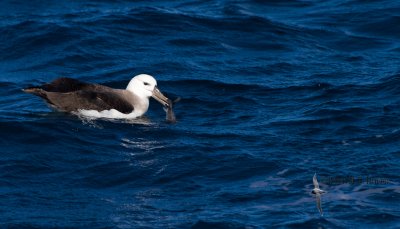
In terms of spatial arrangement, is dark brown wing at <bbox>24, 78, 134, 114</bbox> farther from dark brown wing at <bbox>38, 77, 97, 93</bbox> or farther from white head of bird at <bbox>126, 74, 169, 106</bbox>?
white head of bird at <bbox>126, 74, 169, 106</bbox>

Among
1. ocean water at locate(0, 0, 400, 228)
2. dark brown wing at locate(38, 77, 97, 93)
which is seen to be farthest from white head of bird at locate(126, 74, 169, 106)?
dark brown wing at locate(38, 77, 97, 93)

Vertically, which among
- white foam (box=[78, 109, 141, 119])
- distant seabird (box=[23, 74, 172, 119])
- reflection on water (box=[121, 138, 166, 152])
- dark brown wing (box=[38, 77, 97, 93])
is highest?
dark brown wing (box=[38, 77, 97, 93])

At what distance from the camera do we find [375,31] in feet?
71.9

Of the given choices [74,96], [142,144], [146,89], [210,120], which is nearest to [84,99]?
[74,96]

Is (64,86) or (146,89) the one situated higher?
(64,86)

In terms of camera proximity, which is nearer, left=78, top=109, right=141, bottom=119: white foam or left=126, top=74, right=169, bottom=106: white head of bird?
left=78, top=109, right=141, bottom=119: white foam

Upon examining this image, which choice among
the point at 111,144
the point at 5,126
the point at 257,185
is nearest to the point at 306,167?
the point at 257,185

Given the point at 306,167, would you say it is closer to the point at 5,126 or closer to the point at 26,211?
the point at 26,211

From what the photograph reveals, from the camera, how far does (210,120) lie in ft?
53.4

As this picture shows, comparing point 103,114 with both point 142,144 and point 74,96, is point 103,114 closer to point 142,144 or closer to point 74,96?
point 74,96

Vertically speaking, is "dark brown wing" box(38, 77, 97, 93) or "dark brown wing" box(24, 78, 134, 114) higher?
"dark brown wing" box(38, 77, 97, 93)

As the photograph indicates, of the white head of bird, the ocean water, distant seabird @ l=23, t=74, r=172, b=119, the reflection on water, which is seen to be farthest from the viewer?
the white head of bird

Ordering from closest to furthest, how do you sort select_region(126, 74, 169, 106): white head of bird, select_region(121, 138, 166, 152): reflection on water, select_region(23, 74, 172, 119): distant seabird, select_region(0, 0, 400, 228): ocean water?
1. select_region(0, 0, 400, 228): ocean water
2. select_region(121, 138, 166, 152): reflection on water
3. select_region(23, 74, 172, 119): distant seabird
4. select_region(126, 74, 169, 106): white head of bird

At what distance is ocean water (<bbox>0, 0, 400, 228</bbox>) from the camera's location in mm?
12266
